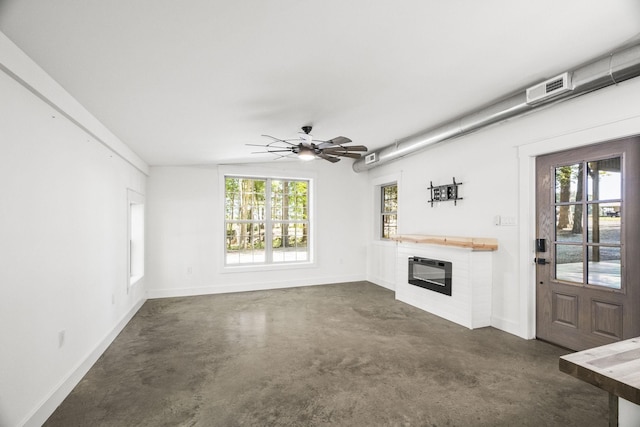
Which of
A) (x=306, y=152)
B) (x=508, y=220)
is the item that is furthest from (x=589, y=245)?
(x=306, y=152)

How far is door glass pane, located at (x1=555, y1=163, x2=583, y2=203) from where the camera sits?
3115mm

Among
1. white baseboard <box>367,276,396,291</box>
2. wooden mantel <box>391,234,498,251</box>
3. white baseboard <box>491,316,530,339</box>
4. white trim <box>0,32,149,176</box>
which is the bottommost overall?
white baseboard <box>367,276,396,291</box>

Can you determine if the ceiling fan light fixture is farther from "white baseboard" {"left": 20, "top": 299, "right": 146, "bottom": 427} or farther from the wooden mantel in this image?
"white baseboard" {"left": 20, "top": 299, "right": 146, "bottom": 427}

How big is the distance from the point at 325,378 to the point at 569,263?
8.97 ft

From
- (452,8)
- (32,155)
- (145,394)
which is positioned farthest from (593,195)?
(32,155)

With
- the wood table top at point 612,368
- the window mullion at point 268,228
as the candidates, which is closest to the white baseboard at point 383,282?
the window mullion at point 268,228

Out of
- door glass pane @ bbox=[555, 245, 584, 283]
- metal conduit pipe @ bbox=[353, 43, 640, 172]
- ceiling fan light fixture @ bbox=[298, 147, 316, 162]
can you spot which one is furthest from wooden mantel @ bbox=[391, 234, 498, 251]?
ceiling fan light fixture @ bbox=[298, 147, 316, 162]

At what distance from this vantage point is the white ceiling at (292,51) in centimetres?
166

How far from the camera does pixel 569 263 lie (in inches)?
126

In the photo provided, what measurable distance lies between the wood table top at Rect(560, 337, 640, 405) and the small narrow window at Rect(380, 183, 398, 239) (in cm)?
493

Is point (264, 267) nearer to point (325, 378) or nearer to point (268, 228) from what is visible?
point (268, 228)

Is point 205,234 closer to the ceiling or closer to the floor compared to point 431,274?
closer to the ceiling

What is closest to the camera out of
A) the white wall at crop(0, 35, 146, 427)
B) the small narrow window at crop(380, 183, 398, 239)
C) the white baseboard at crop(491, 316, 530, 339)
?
the white wall at crop(0, 35, 146, 427)

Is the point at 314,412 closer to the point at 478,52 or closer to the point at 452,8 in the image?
the point at 452,8
